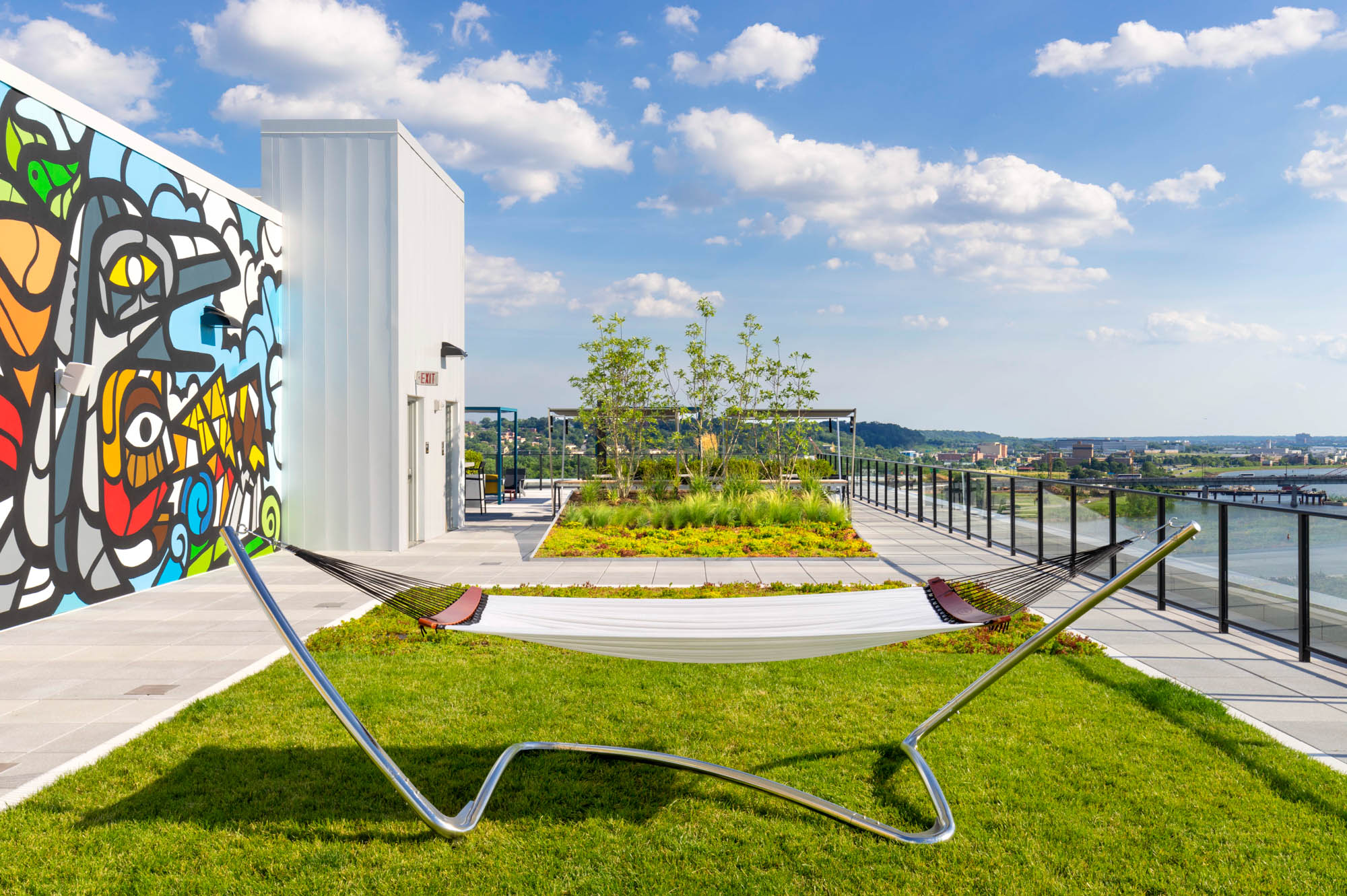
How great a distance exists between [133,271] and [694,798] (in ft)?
22.2

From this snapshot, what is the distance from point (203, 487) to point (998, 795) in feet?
25.2

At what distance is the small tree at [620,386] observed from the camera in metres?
13.1

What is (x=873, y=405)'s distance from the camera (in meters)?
16.5

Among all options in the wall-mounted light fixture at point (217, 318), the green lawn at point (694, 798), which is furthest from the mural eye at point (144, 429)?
the green lawn at point (694, 798)

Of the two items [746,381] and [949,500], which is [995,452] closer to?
[949,500]

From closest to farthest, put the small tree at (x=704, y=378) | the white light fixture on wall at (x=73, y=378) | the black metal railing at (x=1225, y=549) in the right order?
the black metal railing at (x=1225, y=549), the white light fixture on wall at (x=73, y=378), the small tree at (x=704, y=378)

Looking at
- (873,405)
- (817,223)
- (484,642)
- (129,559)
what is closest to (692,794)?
(484,642)

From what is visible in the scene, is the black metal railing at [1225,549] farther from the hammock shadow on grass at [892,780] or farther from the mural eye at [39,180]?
the mural eye at [39,180]

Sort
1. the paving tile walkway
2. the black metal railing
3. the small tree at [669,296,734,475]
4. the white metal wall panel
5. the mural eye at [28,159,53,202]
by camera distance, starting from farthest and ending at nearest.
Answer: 1. the small tree at [669,296,734,475]
2. the white metal wall panel
3. the mural eye at [28,159,53,202]
4. the black metal railing
5. the paving tile walkway

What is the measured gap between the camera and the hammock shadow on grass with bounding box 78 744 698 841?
8.36 ft

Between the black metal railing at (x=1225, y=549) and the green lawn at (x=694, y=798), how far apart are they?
1018mm

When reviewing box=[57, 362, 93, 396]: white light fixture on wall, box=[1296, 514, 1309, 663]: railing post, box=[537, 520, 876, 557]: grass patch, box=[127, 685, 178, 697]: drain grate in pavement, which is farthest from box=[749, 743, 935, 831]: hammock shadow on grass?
box=[57, 362, 93, 396]: white light fixture on wall

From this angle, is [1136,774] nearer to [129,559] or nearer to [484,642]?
[484,642]

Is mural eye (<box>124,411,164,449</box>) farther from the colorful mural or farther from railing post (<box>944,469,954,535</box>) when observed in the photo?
railing post (<box>944,469,954,535</box>)
